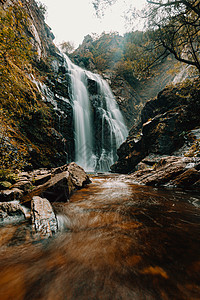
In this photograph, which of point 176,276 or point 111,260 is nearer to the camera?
point 176,276

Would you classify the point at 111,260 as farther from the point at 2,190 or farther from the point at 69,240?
the point at 2,190

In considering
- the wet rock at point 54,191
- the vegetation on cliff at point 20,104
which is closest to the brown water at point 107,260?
the wet rock at point 54,191

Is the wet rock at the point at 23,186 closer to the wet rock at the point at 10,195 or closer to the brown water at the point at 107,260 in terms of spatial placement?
the wet rock at the point at 10,195

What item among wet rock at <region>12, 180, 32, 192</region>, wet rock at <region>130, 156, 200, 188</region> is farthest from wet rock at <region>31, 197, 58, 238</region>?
wet rock at <region>130, 156, 200, 188</region>

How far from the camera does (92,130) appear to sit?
890 inches

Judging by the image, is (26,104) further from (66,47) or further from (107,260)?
(66,47)

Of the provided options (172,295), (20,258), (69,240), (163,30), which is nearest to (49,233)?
(69,240)

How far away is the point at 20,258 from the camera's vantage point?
4.62 feet

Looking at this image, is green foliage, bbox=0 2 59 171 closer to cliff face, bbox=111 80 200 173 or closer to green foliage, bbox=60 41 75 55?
cliff face, bbox=111 80 200 173

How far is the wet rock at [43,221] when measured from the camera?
1.93 m

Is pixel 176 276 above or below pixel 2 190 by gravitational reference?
below

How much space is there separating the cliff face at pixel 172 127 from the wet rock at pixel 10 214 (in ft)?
28.4

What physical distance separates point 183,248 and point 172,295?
725 mm

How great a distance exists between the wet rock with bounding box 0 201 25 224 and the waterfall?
15732 mm
